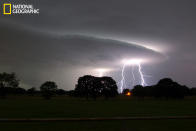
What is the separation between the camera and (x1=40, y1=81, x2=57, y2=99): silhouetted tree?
316ft

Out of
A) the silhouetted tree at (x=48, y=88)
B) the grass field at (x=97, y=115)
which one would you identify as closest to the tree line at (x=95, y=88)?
the silhouetted tree at (x=48, y=88)

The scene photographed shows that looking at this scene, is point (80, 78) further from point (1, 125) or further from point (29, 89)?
point (1, 125)


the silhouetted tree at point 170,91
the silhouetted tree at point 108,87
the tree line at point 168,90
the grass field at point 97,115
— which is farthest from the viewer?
the tree line at point 168,90

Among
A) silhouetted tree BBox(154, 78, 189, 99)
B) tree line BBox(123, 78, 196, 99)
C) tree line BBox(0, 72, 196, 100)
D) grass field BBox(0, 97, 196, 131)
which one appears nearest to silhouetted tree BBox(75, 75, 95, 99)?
tree line BBox(0, 72, 196, 100)

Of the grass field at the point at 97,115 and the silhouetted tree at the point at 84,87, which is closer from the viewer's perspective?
the grass field at the point at 97,115

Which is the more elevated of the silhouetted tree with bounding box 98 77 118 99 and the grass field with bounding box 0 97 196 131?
the silhouetted tree with bounding box 98 77 118 99

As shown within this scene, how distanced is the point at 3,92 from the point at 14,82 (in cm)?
671

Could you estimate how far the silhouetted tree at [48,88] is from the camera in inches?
3796

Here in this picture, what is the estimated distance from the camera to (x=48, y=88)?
3903 inches

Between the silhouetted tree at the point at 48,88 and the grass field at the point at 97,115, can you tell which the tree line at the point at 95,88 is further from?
the grass field at the point at 97,115

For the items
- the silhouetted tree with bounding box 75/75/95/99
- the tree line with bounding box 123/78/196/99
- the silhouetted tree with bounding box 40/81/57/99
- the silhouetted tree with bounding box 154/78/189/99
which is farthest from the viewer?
the silhouetted tree with bounding box 40/81/57/99

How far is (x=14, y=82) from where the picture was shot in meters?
99.0

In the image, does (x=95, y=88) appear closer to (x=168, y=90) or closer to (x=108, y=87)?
(x=108, y=87)

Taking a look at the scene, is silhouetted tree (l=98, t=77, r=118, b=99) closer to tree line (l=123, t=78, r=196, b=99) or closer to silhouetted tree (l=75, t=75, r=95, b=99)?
silhouetted tree (l=75, t=75, r=95, b=99)
